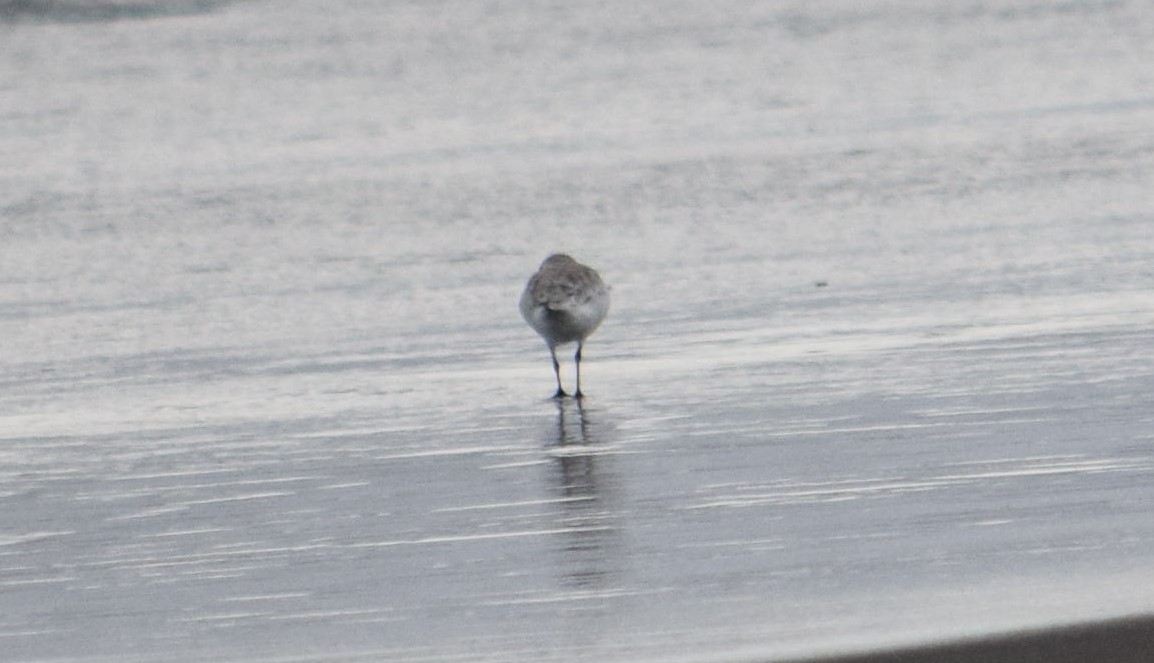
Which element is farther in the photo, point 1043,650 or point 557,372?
point 557,372

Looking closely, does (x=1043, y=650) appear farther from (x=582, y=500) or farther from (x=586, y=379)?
(x=586, y=379)

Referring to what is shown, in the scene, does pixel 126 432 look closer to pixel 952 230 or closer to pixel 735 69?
pixel 952 230

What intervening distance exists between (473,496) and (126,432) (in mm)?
1752

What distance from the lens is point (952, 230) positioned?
39.1ft

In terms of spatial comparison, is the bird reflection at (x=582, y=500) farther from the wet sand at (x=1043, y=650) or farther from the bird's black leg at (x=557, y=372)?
the wet sand at (x=1043, y=650)

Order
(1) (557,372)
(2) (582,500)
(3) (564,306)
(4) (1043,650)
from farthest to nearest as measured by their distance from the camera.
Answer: (1) (557,372) → (3) (564,306) → (2) (582,500) → (4) (1043,650)

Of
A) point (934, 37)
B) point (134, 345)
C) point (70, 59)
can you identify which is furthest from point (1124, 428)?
point (70, 59)

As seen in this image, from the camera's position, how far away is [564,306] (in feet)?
27.6

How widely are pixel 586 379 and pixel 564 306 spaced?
0.35 metres

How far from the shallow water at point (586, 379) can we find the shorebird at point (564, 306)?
215mm

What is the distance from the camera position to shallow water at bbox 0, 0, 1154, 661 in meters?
5.44

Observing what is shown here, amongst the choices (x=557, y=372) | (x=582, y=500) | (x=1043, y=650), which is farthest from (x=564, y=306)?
(x=1043, y=650)

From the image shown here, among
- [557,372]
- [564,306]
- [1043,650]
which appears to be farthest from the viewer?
[557,372]

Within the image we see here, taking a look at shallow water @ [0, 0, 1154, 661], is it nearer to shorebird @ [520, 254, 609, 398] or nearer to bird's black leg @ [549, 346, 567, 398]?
bird's black leg @ [549, 346, 567, 398]
